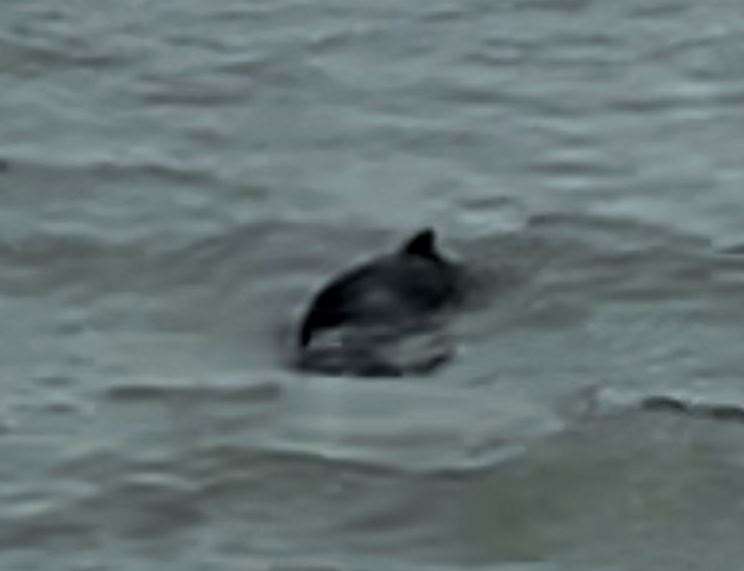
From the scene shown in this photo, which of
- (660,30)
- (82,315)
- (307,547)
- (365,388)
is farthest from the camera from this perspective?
(660,30)

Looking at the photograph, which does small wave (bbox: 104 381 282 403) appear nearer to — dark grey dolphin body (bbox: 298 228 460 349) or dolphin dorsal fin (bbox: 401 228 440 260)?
dark grey dolphin body (bbox: 298 228 460 349)

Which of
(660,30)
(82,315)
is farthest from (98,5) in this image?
(82,315)

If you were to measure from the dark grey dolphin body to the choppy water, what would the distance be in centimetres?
13

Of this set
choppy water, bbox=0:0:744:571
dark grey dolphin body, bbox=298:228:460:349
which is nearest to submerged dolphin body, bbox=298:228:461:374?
dark grey dolphin body, bbox=298:228:460:349

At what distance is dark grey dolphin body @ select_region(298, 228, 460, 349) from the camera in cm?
870

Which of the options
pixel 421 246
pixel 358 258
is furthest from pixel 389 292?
pixel 358 258

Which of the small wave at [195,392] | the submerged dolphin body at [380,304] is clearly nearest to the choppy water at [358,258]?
the small wave at [195,392]

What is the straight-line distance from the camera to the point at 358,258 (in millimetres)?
9180

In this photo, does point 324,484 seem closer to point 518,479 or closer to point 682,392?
point 518,479

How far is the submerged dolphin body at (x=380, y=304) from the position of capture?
855 centimetres

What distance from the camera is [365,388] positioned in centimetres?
835

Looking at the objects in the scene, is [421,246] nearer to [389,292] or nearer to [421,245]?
[421,245]

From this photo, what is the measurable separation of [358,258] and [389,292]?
1.31ft

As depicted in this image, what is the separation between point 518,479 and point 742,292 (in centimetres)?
147
